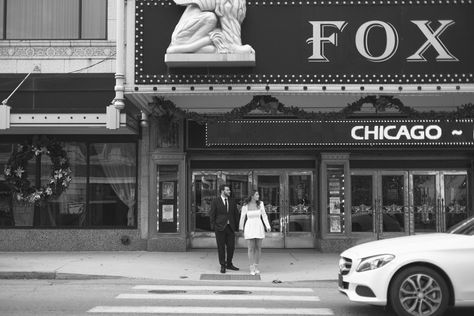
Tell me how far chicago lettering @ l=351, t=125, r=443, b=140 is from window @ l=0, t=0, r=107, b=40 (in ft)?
25.4

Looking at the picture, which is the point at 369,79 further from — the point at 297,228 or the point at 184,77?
the point at 297,228

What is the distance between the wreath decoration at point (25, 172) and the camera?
619 inches

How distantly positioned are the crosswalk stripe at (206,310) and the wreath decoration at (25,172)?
7.84 m

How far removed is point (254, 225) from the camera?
12.3 meters

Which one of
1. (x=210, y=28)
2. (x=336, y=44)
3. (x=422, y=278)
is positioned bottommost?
(x=422, y=278)

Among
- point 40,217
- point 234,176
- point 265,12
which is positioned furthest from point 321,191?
point 40,217

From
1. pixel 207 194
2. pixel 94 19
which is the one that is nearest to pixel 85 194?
pixel 207 194

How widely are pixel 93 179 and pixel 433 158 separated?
31.3 ft

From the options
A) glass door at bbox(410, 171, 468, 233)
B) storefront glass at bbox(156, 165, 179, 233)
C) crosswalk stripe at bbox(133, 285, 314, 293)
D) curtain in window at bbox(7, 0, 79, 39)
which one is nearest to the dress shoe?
crosswalk stripe at bbox(133, 285, 314, 293)

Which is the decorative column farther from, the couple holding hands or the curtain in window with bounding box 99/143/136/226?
the curtain in window with bounding box 99/143/136/226

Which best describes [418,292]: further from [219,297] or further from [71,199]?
[71,199]

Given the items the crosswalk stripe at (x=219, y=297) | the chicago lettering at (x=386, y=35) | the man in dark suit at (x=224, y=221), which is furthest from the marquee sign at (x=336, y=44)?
the crosswalk stripe at (x=219, y=297)

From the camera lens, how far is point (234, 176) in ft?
54.9

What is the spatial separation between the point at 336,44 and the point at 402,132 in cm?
369
